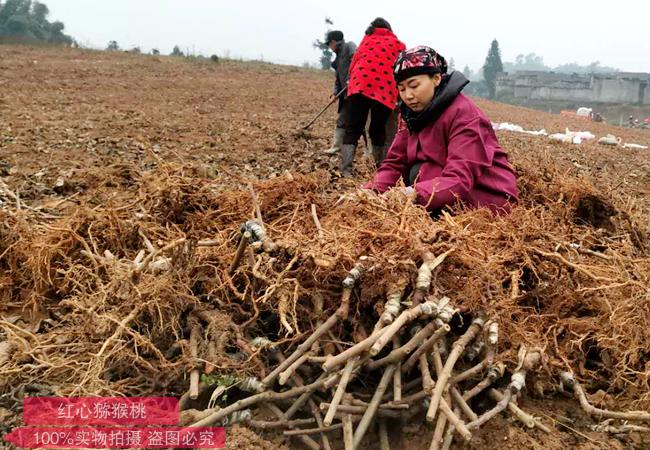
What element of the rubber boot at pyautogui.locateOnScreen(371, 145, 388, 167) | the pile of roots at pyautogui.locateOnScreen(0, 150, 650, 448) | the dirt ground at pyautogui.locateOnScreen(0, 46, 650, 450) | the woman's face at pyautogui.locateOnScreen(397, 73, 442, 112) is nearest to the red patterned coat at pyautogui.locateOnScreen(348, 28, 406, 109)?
the rubber boot at pyautogui.locateOnScreen(371, 145, 388, 167)

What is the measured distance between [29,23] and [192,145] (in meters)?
25.0

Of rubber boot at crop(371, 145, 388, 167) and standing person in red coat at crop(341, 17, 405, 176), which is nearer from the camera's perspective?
standing person in red coat at crop(341, 17, 405, 176)

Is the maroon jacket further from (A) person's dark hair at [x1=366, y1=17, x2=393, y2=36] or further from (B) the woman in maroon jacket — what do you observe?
(A) person's dark hair at [x1=366, y1=17, x2=393, y2=36]

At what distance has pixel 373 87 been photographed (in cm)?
409

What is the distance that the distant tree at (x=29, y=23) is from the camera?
24156 millimetres

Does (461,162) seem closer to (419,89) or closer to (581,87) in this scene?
(419,89)

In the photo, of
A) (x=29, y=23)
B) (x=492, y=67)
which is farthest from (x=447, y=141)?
(x=492, y=67)

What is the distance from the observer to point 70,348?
1.80 m

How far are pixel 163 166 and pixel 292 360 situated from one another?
1.25m

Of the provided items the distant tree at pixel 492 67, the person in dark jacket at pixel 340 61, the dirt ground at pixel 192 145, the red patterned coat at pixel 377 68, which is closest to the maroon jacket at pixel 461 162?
the dirt ground at pixel 192 145

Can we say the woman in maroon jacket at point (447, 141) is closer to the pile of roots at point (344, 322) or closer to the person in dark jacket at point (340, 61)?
the pile of roots at point (344, 322)

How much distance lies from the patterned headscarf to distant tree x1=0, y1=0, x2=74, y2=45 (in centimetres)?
2442

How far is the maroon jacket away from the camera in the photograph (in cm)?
226

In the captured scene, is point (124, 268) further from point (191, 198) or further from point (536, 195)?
point (536, 195)
